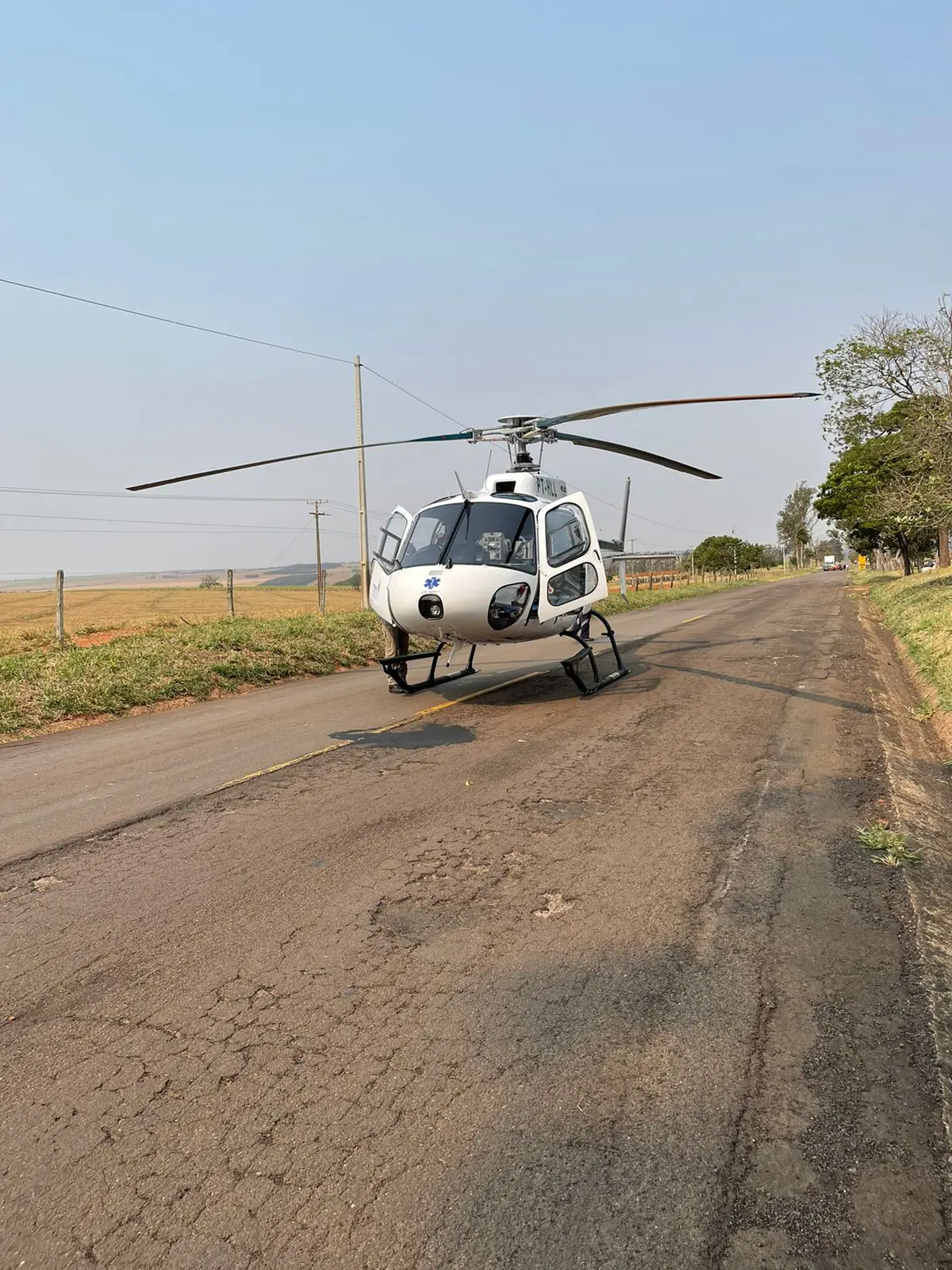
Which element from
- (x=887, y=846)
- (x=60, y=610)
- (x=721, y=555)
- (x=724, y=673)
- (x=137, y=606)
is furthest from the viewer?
(x=721, y=555)

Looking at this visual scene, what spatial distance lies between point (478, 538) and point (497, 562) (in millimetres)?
419

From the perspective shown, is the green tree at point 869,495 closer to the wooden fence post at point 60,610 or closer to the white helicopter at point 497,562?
the white helicopter at point 497,562

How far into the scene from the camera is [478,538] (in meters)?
8.98

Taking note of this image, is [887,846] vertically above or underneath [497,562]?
underneath

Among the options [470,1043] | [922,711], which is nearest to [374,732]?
[470,1043]

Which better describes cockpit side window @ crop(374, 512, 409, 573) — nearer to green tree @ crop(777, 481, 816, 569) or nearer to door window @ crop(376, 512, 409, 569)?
door window @ crop(376, 512, 409, 569)

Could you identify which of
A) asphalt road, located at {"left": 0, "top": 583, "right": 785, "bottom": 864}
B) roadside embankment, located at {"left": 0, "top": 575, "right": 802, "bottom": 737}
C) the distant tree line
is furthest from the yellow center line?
the distant tree line

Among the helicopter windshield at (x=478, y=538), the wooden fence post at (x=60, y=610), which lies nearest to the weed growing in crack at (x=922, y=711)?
the helicopter windshield at (x=478, y=538)

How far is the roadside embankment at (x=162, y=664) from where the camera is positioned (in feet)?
31.5

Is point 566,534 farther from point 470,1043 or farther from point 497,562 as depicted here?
point 470,1043

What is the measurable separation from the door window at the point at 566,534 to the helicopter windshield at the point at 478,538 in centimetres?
29

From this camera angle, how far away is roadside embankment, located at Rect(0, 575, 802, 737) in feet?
31.5

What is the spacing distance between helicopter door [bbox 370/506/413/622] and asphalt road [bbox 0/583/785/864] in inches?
48.3

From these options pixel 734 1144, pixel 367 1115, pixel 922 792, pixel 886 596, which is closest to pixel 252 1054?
pixel 367 1115
